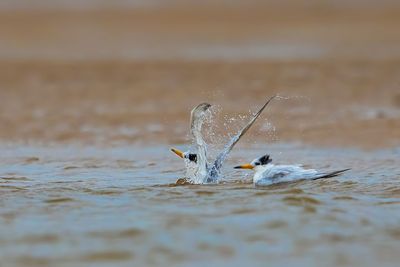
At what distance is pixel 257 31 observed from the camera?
23.3 metres

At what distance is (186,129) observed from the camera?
12.5 metres

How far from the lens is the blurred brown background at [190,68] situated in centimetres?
1275

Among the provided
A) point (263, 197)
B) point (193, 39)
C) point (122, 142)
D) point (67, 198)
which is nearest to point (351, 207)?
point (263, 197)

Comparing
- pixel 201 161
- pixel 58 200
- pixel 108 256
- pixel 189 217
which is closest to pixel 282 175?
pixel 201 161

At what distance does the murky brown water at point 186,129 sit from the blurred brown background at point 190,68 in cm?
5

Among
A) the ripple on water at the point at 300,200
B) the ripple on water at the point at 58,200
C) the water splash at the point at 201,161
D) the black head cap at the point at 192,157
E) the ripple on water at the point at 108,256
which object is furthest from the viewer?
the black head cap at the point at 192,157

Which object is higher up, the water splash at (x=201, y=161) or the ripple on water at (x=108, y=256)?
the water splash at (x=201, y=161)

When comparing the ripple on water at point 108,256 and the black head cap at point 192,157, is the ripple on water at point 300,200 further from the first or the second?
the ripple on water at point 108,256

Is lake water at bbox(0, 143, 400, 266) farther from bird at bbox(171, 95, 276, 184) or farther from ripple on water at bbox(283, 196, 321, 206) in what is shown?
bird at bbox(171, 95, 276, 184)

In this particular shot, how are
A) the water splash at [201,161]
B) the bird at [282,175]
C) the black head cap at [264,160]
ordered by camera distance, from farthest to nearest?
the water splash at [201,161] → the black head cap at [264,160] → the bird at [282,175]

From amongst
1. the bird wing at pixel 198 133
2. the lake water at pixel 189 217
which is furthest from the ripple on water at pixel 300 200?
the bird wing at pixel 198 133

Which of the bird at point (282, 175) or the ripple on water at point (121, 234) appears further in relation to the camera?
the bird at point (282, 175)

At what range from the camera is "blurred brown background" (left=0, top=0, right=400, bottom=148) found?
12750 mm

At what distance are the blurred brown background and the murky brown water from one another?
51 millimetres
